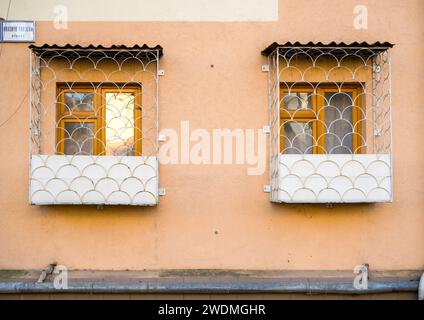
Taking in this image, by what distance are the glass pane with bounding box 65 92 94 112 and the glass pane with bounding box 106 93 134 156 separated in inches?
7.7

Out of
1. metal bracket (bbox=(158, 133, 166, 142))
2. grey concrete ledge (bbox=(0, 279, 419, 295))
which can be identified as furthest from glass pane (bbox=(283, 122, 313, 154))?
grey concrete ledge (bbox=(0, 279, 419, 295))

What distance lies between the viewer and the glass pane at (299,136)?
5949 mm

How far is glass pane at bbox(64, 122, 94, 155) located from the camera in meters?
5.90

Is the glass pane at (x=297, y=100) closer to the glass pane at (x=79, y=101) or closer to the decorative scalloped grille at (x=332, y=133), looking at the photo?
the decorative scalloped grille at (x=332, y=133)

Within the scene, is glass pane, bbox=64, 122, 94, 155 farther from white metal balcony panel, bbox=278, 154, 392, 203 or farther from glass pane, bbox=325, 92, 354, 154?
glass pane, bbox=325, 92, 354, 154

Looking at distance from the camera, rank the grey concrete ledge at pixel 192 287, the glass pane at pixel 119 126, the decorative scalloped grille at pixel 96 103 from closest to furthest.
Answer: the grey concrete ledge at pixel 192 287, the decorative scalloped grille at pixel 96 103, the glass pane at pixel 119 126

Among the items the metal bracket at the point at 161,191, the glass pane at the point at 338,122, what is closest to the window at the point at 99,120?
the metal bracket at the point at 161,191

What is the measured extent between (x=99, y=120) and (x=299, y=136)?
219 centimetres

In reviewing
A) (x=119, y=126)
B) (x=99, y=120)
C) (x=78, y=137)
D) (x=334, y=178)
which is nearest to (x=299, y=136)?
(x=334, y=178)

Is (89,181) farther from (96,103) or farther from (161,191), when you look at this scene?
(96,103)

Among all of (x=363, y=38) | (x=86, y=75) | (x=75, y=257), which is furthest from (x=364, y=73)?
(x=75, y=257)

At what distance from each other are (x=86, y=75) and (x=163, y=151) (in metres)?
1.17

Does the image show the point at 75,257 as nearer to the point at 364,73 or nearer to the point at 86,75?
the point at 86,75

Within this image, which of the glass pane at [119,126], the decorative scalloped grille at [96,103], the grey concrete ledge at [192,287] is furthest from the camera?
the glass pane at [119,126]
